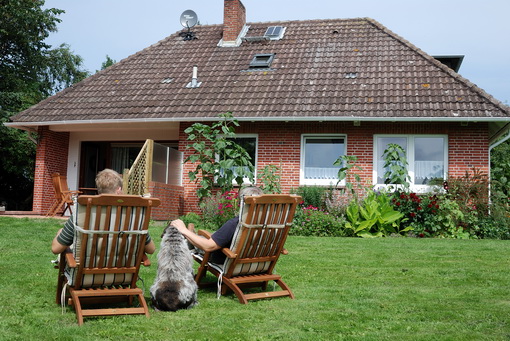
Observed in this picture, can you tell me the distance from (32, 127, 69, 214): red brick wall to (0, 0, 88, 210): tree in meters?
5.24

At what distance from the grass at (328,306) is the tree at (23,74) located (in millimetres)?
14330

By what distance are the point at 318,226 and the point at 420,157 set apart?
13.0 feet

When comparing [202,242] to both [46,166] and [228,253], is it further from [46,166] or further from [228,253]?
[46,166]

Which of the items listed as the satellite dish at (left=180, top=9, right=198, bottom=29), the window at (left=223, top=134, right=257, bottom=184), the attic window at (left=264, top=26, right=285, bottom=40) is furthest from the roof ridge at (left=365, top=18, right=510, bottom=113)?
the satellite dish at (left=180, top=9, right=198, bottom=29)

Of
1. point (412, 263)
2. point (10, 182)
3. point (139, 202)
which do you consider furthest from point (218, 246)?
point (10, 182)

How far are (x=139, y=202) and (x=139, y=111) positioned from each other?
11.0 metres

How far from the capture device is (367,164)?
14219mm

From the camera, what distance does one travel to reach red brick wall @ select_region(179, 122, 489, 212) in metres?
Answer: 13.8

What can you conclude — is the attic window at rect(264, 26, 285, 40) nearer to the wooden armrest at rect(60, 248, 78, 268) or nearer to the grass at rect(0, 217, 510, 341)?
the grass at rect(0, 217, 510, 341)

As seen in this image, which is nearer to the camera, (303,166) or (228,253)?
(228,253)

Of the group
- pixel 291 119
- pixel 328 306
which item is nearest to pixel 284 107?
pixel 291 119

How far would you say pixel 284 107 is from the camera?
14.4 metres

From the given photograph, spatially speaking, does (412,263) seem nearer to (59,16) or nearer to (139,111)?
(139,111)

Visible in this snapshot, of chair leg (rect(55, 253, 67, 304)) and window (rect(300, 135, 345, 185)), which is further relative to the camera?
window (rect(300, 135, 345, 185))
